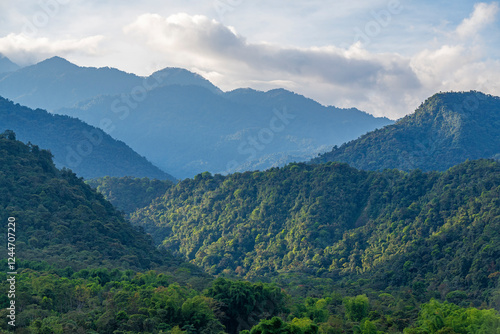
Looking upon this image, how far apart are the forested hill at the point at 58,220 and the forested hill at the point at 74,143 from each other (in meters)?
89.4

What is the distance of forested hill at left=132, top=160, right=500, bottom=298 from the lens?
7344 centimetres

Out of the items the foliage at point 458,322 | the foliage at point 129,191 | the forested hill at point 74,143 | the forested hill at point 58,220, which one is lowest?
the foliage at point 458,322

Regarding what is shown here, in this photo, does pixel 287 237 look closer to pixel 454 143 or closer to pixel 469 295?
pixel 469 295

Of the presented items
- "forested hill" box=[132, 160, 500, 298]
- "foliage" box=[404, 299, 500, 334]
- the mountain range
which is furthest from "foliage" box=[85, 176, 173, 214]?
"foliage" box=[404, 299, 500, 334]

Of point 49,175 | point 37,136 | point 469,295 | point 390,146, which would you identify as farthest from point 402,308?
point 37,136

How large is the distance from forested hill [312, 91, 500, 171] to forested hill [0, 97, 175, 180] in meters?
66.1

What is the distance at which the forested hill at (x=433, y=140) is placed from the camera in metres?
151

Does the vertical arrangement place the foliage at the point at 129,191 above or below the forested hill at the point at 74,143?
below

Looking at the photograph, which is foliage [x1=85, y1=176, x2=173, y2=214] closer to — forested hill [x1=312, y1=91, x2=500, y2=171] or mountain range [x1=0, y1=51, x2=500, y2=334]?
mountain range [x1=0, y1=51, x2=500, y2=334]

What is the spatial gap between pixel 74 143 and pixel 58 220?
377 ft

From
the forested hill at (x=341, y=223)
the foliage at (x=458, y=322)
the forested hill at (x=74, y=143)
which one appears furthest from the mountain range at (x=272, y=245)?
the forested hill at (x=74, y=143)

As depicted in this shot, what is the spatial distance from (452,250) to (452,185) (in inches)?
808

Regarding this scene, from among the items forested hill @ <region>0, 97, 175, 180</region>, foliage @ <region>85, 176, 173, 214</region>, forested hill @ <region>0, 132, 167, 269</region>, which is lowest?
forested hill @ <region>0, 132, 167, 269</region>

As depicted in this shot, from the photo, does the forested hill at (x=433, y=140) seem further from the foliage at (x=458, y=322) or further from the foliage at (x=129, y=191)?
the foliage at (x=458, y=322)
